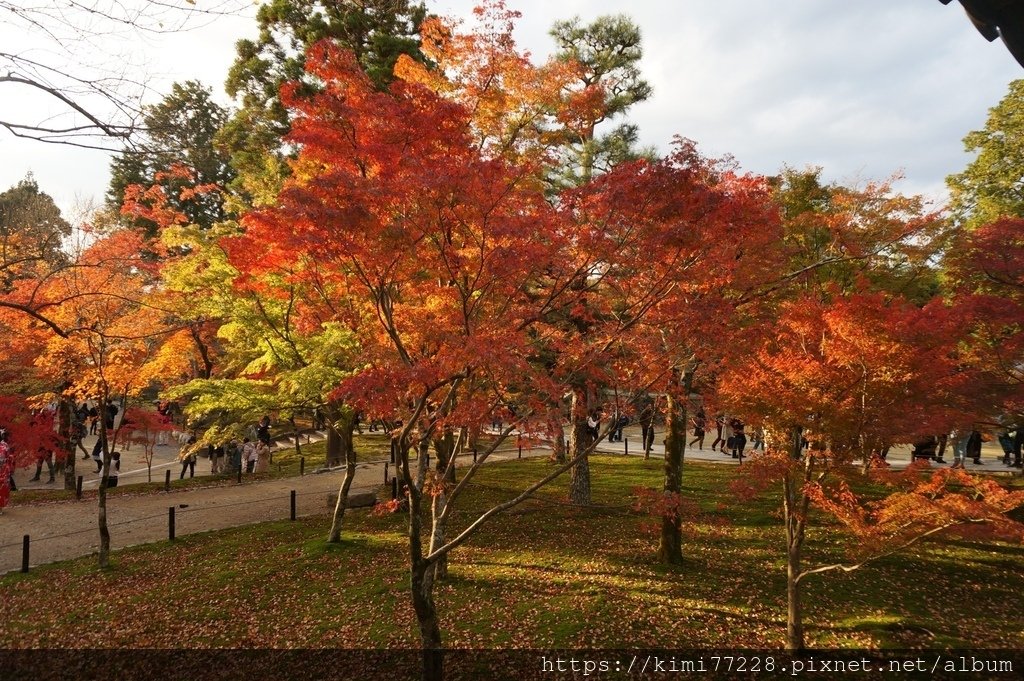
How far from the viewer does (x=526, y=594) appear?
965cm

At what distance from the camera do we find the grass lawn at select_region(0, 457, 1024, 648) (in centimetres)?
830

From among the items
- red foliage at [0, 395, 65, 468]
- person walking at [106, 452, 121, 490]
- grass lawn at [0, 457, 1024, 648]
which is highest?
red foliage at [0, 395, 65, 468]

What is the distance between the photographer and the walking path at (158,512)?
12.6 meters

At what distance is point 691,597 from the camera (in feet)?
31.1

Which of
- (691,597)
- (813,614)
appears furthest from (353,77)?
(813,614)

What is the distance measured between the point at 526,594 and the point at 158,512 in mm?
11793

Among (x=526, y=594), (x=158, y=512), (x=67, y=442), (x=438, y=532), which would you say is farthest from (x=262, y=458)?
(x=438, y=532)

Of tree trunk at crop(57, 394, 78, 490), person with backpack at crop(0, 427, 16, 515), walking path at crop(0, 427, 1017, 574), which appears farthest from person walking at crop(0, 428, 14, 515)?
tree trunk at crop(57, 394, 78, 490)

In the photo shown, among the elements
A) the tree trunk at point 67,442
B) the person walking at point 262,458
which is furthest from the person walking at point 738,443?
the tree trunk at point 67,442

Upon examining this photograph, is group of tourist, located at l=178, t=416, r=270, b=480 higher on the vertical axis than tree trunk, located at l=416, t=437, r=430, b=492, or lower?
lower

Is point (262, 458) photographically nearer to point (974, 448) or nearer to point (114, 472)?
point (114, 472)

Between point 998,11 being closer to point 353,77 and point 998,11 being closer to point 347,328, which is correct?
point 353,77

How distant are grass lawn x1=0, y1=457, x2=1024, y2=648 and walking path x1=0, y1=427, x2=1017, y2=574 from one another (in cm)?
120

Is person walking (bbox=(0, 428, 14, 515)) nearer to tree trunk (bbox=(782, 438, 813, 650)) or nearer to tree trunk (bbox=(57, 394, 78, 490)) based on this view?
tree trunk (bbox=(57, 394, 78, 490))
